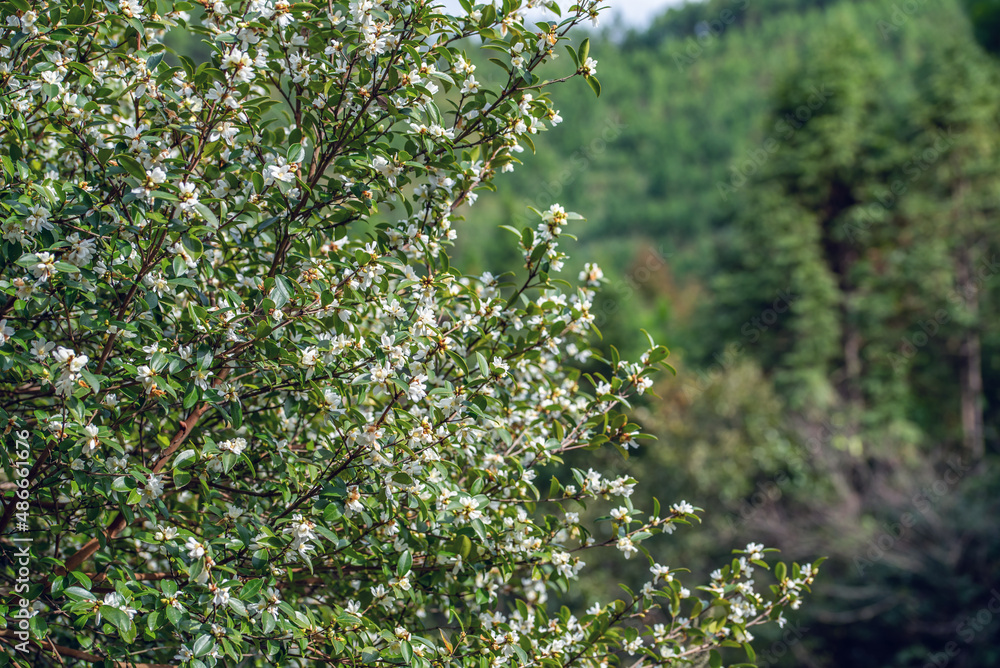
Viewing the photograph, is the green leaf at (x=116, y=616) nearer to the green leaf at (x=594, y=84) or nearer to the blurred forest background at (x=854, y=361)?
the green leaf at (x=594, y=84)

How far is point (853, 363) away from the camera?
722 inches

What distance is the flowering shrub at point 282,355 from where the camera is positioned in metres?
2.14

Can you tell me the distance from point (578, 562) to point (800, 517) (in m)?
9.92

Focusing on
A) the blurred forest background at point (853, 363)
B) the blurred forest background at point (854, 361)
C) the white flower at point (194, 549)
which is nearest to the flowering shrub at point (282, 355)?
the white flower at point (194, 549)

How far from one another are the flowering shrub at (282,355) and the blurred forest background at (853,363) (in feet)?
4.69

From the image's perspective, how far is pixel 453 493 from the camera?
96.6 inches

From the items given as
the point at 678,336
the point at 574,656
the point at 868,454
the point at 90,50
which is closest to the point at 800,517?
the point at 868,454

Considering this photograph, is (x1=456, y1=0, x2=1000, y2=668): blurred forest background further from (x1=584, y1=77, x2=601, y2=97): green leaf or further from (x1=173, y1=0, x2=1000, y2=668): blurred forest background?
(x1=584, y1=77, x2=601, y2=97): green leaf

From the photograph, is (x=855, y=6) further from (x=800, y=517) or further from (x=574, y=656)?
(x=574, y=656)

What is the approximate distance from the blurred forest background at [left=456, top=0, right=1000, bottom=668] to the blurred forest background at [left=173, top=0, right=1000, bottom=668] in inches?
1.7

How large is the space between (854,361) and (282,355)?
1868 centimetres

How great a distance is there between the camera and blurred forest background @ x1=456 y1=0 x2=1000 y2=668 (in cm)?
978

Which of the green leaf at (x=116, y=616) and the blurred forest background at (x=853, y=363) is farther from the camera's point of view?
the blurred forest background at (x=853, y=363)

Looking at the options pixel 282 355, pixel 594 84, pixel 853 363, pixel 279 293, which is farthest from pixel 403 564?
pixel 853 363
